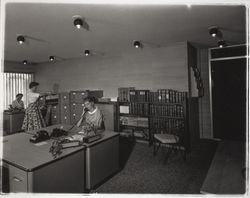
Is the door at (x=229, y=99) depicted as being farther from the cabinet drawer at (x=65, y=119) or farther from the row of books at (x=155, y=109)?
the cabinet drawer at (x=65, y=119)

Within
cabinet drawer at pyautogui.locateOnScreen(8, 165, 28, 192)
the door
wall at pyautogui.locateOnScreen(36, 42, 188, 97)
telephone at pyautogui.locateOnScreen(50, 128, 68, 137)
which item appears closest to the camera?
cabinet drawer at pyautogui.locateOnScreen(8, 165, 28, 192)

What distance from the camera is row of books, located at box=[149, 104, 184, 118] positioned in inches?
168

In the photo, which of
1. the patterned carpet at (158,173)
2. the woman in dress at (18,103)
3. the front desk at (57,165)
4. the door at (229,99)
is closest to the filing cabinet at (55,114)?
the woman in dress at (18,103)

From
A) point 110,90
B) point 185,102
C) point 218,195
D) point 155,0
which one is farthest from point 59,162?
point 110,90

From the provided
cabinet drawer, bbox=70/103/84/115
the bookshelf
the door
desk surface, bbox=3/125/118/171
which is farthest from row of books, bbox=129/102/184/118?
desk surface, bbox=3/125/118/171

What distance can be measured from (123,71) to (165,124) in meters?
2.13

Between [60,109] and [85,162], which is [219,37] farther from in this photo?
[60,109]

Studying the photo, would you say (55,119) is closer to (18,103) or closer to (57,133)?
(18,103)

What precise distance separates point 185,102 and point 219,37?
1.62m

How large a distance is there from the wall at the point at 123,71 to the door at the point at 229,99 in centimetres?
132

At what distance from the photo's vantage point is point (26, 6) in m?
2.37

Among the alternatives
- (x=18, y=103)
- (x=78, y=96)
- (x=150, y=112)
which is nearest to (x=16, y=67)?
(x=18, y=103)

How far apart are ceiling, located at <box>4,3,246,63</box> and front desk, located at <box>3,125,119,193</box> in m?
1.77

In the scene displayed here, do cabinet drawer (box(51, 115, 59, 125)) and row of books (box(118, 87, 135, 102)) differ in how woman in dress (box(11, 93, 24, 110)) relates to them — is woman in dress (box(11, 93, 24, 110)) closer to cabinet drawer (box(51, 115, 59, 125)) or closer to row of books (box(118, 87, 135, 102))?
cabinet drawer (box(51, 115, 59, 125))
